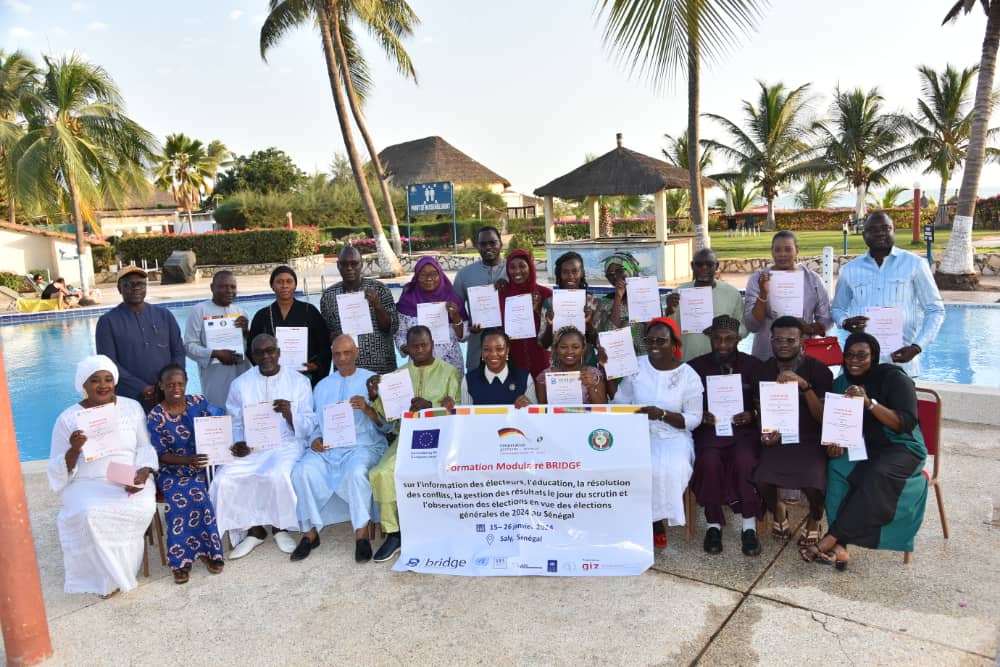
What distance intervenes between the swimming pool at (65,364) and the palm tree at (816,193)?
1510 inches

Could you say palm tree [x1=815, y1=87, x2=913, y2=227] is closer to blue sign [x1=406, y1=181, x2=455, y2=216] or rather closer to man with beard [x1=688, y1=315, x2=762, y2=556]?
blue sign [x1=406, y1=181, x2=455, y2=216]

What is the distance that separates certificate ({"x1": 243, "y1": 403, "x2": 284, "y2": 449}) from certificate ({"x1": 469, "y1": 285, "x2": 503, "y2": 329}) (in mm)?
1719

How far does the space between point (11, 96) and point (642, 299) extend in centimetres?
3001

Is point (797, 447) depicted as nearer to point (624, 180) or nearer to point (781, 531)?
point (781, 531)

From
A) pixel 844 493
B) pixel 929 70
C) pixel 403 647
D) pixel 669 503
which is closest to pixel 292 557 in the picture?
pixel 403 647

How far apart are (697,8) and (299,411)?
4.29 meters

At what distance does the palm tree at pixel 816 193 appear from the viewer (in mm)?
49469

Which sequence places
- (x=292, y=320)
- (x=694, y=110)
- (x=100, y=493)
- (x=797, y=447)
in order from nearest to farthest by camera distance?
(x=100, y=493)
(x=797, y=447)
(x=292, y=320)
(x=694, y=110)

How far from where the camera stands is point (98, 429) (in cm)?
452

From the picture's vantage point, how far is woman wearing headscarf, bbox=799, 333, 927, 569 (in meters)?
4.26

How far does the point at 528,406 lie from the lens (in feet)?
15.4

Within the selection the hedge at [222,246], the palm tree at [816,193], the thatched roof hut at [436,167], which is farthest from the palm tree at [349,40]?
the palm tree at [816,193]

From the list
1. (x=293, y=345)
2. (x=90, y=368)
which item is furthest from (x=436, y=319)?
(x=90, y=368)

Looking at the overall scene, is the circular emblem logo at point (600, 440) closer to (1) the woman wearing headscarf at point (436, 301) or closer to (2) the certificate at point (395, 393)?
(2) the certificate at point (395, 393)
